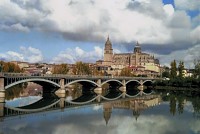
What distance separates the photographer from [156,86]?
107 m

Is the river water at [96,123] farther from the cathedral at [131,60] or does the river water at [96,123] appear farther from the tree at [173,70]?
the cathedral at [131,60]

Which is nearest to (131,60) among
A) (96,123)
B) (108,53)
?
(108,53)

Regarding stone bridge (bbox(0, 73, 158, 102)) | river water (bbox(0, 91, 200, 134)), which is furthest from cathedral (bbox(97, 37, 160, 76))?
river water (bbox(0, 91, 200, 134))

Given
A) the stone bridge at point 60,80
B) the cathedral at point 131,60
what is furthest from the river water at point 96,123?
the cathedral at point 131,60

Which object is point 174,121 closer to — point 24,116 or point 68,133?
point 68,133

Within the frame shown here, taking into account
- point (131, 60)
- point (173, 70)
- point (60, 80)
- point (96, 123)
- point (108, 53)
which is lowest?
point (96, 123)

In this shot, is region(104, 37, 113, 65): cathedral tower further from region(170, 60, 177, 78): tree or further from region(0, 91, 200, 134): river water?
region(0, 91, 200, 134): river water

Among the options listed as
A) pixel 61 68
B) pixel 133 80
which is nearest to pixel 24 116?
pixel 133 80

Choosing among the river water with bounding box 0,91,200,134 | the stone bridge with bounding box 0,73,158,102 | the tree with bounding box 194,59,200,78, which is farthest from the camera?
the tree with bounding box 194,59,200,78

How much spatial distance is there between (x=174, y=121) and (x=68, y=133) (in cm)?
1409

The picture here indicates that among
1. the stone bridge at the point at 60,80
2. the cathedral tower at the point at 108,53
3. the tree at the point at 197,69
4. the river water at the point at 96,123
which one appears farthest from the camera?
the cathedral tower at the point at 108,53

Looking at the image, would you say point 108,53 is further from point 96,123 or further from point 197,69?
point 96,123

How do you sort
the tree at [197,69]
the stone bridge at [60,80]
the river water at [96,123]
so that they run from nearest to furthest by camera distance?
the river water at [96,123] → the stone bridge at [60,80] → the tree at [197,69]

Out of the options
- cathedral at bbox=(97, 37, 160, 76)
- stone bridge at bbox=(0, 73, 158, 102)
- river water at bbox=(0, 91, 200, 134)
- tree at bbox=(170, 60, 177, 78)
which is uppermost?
cathedral at bbox=(97, 37, 160, 76)
